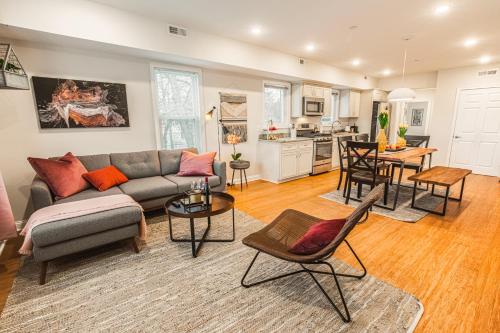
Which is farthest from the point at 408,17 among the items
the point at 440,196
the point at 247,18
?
the point at 440,196

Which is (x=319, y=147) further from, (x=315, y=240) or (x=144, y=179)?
(x=315, y=240)

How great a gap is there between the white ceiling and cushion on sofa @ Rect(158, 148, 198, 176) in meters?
1.89

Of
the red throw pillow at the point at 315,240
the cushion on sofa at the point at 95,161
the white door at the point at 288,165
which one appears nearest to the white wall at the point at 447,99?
the white door at the point at 288,165

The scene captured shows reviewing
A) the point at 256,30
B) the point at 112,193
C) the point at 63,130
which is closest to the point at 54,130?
the point at 63,130

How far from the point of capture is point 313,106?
19.1ft

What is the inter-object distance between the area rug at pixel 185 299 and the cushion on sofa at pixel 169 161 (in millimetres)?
1588

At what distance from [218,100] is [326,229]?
133 inches

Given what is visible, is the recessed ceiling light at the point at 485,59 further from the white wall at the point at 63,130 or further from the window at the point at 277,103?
the white wall at the point at 63,130

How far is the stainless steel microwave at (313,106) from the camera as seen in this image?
5.61 metres

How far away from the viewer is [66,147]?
3.16 m

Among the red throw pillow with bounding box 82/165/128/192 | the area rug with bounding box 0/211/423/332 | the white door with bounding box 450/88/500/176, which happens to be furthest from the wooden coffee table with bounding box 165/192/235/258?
the white door with bounding box 450/88/500/176

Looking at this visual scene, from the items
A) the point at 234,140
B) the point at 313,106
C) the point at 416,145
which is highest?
the point at 313,106

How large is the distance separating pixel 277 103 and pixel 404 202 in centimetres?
340

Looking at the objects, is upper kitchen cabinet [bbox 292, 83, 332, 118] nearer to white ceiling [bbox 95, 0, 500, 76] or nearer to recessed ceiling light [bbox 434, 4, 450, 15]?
white ceiling [bbox 95, 0, 500, 76]
